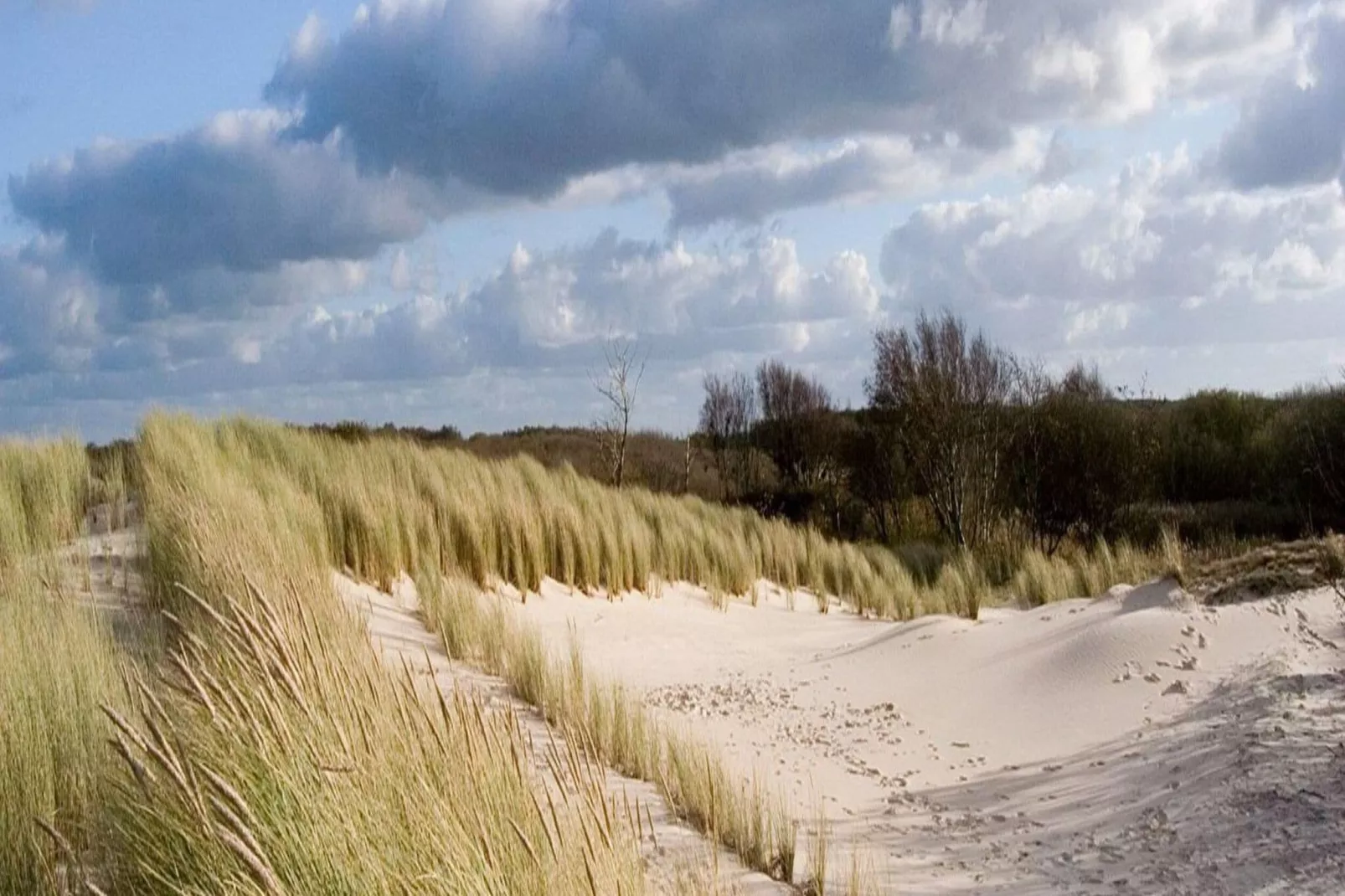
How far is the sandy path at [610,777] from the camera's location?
4312 millimetres

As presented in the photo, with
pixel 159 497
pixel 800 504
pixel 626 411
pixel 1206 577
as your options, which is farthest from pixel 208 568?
pixel 800 504

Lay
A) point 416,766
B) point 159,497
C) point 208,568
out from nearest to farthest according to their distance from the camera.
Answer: point 416,766 → point 208,568 → point 159,497

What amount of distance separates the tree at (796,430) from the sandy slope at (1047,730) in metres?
19.3

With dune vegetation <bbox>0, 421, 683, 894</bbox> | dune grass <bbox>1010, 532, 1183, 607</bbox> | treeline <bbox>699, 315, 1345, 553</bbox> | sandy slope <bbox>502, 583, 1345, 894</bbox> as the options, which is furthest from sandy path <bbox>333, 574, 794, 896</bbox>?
treeline <bbox>699, 315, 1345, 553</bbox>

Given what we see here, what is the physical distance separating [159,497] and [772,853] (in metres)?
6.37

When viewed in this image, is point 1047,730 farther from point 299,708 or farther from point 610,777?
point 299,708

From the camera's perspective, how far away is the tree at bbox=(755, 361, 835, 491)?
3206cm

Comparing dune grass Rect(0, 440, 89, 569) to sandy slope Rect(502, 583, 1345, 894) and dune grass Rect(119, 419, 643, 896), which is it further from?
dune grass Rect(119, 419, 643, 896)

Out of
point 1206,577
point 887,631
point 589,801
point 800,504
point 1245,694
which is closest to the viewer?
point 589,801

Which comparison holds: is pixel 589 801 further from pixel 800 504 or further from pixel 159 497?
pixel 800 504

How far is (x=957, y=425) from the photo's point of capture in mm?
23297

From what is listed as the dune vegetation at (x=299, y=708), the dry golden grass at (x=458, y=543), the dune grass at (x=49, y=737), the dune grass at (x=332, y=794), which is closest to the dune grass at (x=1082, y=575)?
the dune vegetation at (x=299, y=708)

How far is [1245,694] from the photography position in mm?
7746

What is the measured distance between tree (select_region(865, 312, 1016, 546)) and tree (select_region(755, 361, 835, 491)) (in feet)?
23.7
